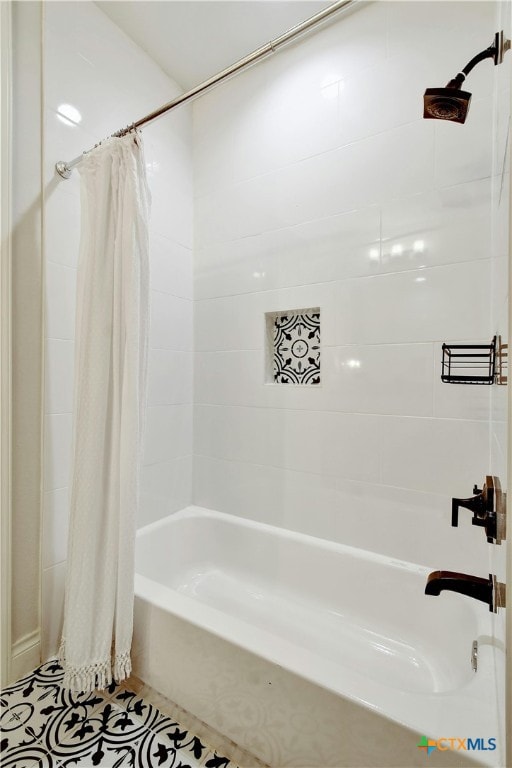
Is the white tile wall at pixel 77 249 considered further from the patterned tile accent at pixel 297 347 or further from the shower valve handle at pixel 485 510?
the shower valve handle at pixel 485 510

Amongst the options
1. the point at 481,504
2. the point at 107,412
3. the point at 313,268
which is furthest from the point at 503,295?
the point at 107,412

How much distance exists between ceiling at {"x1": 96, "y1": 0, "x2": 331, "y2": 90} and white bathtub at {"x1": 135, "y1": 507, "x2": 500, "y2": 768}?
2.36 meters

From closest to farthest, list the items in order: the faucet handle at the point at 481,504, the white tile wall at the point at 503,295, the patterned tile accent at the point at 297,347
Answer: the white tile wall at the point at 503,295 < the faucet handle at the point at 481,504 < the patterned tile accent at the point at 297,347

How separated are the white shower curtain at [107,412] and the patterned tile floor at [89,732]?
0.29 ft

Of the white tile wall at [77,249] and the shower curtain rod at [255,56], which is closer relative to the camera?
the shower curtain rod at [255,56]

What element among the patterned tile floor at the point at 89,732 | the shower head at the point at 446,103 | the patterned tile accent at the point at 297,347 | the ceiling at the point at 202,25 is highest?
the ceiling at the point at 202,25

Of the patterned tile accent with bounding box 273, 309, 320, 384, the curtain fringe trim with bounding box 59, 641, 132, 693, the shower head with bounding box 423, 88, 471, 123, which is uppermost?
the shower head with bounding box 423, 88, 471, 123

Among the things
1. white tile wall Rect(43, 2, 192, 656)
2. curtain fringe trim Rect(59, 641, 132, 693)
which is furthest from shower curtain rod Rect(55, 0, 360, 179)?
curtain fringe trim Rect(59, 641, 132, 693)

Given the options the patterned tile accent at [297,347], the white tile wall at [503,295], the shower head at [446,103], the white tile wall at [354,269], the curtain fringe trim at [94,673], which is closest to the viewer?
the white tile wall at [503,295]

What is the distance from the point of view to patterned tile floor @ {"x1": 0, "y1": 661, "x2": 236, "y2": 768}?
1059 millimetres

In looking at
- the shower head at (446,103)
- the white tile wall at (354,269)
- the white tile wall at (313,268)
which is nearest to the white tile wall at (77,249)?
the white tile wall at (313,268)

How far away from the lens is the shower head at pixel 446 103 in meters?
0.90

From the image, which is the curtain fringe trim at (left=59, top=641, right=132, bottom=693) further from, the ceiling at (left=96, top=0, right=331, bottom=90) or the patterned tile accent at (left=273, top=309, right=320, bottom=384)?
the ceiling at (left=96, top=0, right=331, bottom=90)

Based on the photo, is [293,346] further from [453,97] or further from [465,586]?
[465,586]
